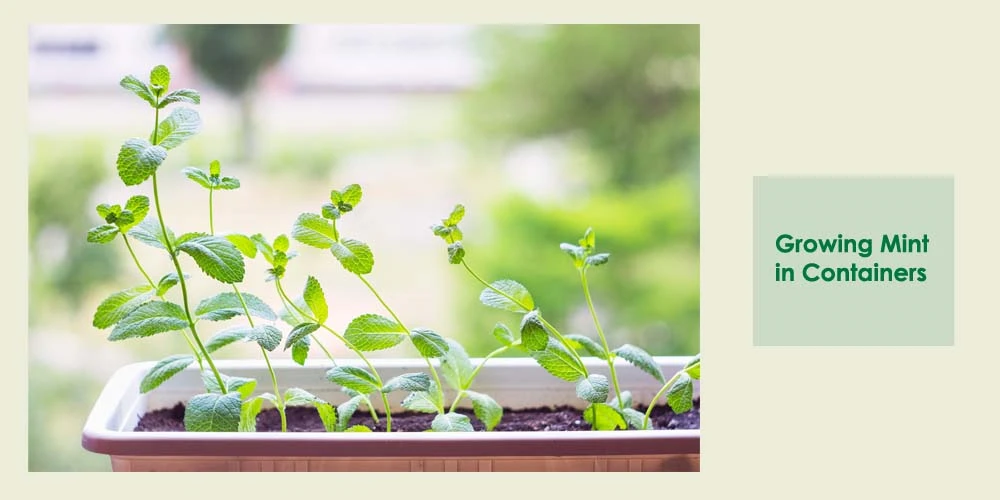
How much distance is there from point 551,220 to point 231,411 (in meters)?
1.54

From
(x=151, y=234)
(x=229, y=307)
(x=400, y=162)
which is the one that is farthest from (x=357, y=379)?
(x=400, y=162)

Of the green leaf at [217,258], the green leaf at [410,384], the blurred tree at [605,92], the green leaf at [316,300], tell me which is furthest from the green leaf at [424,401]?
the blurred tree at [605,92]

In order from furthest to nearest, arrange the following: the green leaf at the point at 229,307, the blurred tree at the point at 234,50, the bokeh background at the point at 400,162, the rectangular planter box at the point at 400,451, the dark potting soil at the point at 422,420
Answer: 1. the blurred tree at the point at 234,50
2. the bokeh background at the point at 400,162
3. the dark potting soil at the point at 422,420
4. the green leaf at the point at 229,307
5. the rectangular planter box at the point at 400,451

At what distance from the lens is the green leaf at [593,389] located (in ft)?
3.14

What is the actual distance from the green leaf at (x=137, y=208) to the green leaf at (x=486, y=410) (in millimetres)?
388

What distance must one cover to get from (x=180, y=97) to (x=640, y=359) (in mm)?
545

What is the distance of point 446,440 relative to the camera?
0.87m

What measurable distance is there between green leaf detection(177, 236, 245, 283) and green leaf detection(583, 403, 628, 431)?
39 centimetres

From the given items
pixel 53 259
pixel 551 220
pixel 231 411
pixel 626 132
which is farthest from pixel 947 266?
pixel 53 259

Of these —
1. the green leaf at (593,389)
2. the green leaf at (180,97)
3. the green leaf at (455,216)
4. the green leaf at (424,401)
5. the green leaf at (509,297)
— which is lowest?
the green leaf at (424,401)

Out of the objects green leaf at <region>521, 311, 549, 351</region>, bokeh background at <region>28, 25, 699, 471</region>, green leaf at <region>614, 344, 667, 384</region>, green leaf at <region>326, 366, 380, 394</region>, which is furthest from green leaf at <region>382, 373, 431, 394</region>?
bokeh background at <region>28, 25, 699, 471</region>

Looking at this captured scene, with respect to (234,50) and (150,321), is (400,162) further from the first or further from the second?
(150,321)

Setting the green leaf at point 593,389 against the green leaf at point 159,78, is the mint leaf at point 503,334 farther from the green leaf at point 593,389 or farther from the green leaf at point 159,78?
the green leaf at point 159,78

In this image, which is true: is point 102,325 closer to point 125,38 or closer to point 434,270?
point 434,270
